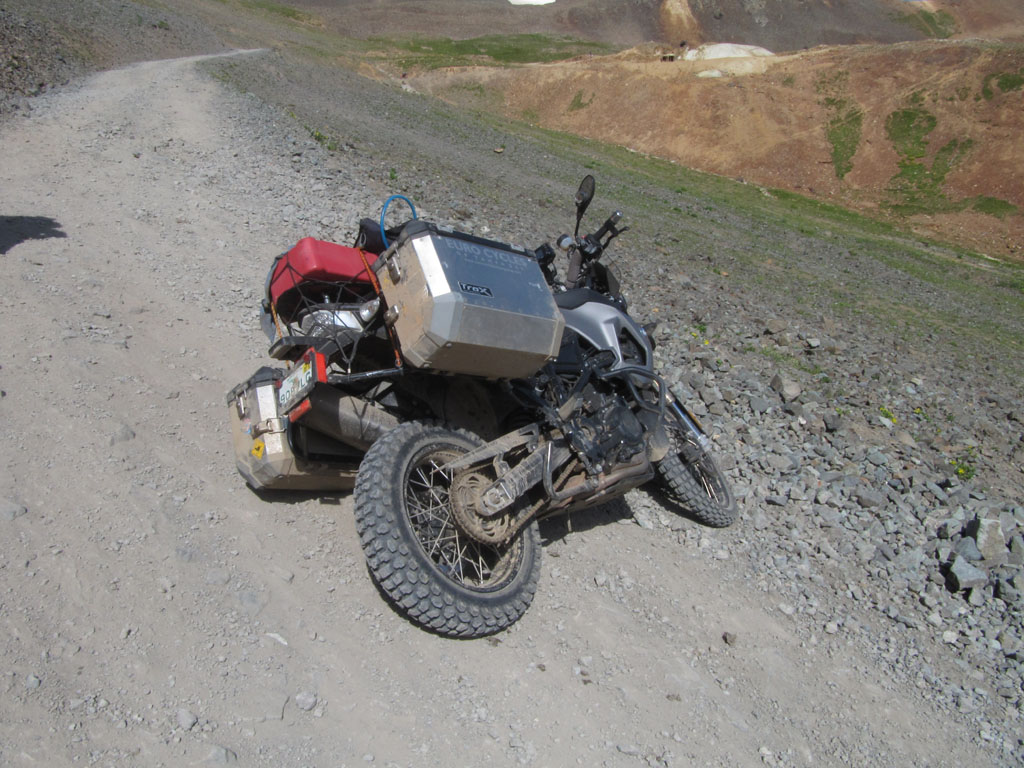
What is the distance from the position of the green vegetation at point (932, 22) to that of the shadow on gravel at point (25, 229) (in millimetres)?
96572

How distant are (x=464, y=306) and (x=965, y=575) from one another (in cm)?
401

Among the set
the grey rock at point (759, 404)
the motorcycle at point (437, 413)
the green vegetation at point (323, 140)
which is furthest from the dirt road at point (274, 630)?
the green vegetation at point (323, 140)

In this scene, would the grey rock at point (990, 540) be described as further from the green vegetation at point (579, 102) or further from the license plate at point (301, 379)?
the green vegetation at point (579, 102)

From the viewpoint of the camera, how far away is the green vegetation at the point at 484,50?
158 feet

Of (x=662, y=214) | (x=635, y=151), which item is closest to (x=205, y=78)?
(x=662, y=214)

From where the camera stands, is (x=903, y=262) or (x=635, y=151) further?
(x=635, y=151)

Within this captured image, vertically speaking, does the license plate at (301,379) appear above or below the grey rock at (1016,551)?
above

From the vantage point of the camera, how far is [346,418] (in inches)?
148

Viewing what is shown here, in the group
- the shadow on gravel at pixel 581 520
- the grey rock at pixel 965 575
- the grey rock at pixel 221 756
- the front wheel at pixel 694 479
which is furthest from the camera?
the front wheel at pixel 694 479

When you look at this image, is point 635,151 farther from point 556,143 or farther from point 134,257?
point 134,257

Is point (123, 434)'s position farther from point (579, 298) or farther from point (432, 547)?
point (579, 298)

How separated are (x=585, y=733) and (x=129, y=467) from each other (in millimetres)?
2817

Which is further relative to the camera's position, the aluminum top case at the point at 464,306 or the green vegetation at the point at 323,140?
the green vegetation at the point at 323,140

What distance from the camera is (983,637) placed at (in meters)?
4.57
